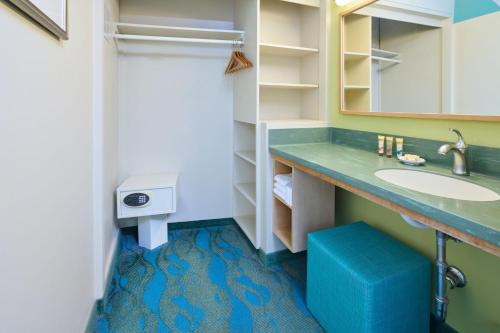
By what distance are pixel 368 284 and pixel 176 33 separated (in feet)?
7.83

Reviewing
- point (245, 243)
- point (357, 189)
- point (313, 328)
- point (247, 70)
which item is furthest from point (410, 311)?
point (247, 70)

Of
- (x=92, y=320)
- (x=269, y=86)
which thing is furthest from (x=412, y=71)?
(x=92, y=320)

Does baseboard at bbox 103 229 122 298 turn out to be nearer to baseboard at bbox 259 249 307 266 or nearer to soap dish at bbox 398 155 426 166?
baseboard at bbox 259 249 307 266

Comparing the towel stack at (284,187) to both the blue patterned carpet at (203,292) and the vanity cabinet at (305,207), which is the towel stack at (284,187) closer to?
the vanity cabinet at (305,207)

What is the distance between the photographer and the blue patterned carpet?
1.63 meters

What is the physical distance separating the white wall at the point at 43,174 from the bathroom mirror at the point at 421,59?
5.39 ft

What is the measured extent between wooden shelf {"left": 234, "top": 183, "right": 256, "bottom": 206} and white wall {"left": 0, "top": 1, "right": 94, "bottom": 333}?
1.31 metres

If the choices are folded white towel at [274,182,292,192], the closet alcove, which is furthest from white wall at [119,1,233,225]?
folded white towel at [274,182,292,192]

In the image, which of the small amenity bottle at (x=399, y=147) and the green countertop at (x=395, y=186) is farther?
the small amenity bottle at (x=399, y=147)

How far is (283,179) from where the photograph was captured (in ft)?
6.59

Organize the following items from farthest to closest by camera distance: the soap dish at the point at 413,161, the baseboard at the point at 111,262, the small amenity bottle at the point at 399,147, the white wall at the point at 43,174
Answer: the baseboard at the point at 111,262 < the small amenity bottle at the point at 399,147 < the soap dish at the point at 413,161 < the white wall at the point at 43,174

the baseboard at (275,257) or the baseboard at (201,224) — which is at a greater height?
the baseboard at (201,224)

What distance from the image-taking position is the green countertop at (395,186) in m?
0.80

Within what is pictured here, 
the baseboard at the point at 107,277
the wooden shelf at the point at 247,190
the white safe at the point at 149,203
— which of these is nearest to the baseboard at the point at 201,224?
the white safe at the point at 149,203
